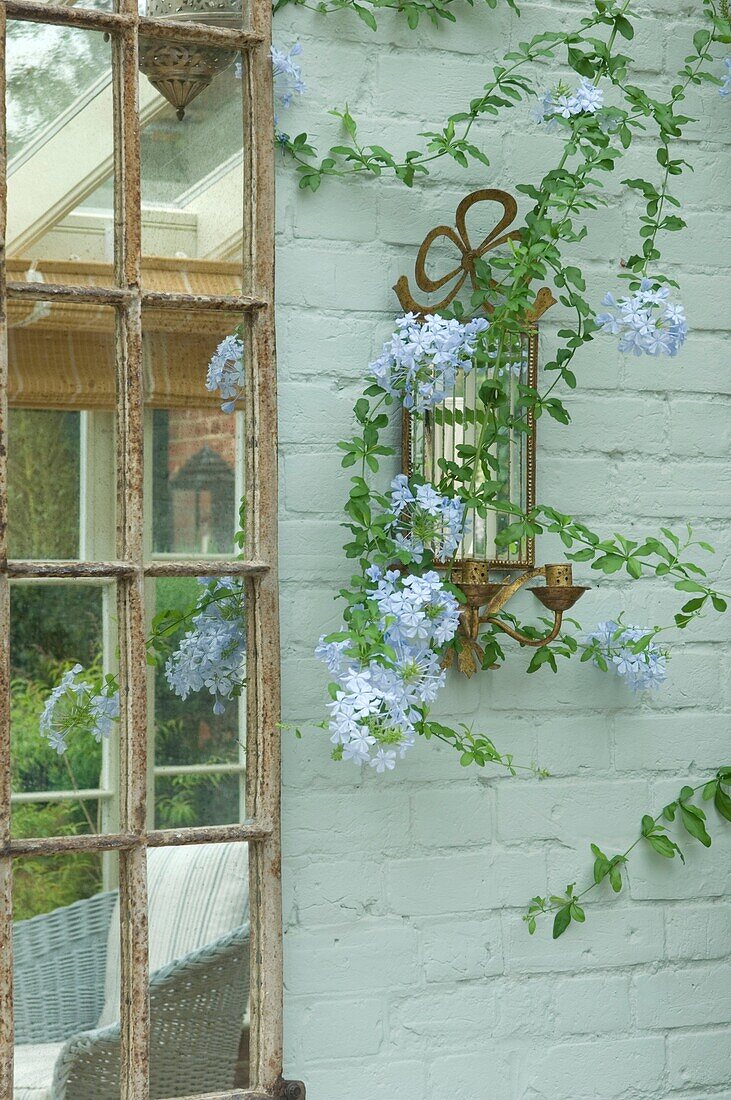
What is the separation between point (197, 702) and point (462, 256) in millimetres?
726

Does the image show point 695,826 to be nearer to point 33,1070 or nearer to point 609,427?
point 609,427

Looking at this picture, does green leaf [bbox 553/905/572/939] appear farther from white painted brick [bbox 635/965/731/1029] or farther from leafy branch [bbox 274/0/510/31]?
leafy branch [bbox 274/0/510/31]

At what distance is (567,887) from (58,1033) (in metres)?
0.73

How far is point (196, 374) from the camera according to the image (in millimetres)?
1646

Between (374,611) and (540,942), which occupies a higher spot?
(374,611)

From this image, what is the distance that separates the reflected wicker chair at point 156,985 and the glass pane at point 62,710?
0.11 metres

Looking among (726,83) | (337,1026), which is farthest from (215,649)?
(726,83)

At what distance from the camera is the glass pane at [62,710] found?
5.06ft

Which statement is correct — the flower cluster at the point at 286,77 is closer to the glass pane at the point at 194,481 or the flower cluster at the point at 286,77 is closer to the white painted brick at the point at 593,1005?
the glass pane at the point at 194,481

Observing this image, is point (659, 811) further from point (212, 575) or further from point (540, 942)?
point (212, 575)

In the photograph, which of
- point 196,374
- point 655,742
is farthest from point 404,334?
point 655,742

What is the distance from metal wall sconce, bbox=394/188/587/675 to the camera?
1.71 meters

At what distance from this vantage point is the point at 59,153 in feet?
5.18

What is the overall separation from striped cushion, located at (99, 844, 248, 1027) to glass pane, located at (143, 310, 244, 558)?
39 centimetres
